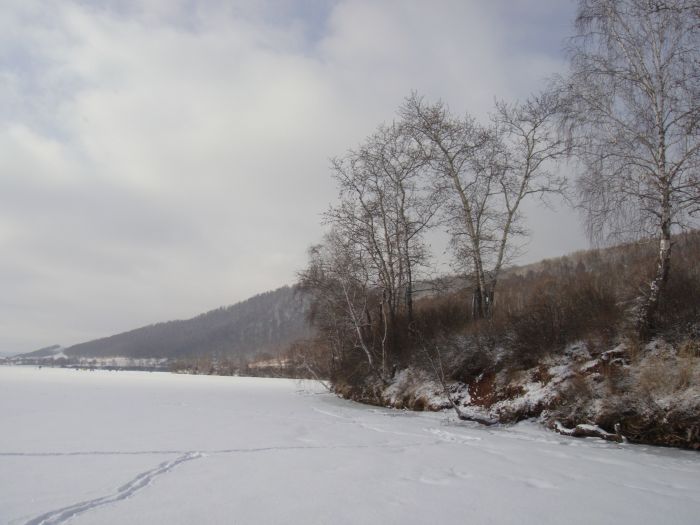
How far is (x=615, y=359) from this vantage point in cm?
923

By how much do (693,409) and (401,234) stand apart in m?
12.1

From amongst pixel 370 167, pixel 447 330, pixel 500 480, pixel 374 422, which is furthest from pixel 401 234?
pixel 500 480

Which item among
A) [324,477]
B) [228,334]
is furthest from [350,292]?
[228,334]

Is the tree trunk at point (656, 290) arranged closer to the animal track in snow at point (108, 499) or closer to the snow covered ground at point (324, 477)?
the snow covered ground at point (324, 477)

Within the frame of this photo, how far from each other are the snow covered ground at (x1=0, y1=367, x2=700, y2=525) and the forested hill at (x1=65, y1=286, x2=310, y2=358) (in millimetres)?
138524

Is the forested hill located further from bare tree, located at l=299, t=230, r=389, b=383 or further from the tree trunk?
the tree trunk

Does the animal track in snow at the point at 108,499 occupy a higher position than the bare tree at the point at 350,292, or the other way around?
the bare tree at the point at 350,292

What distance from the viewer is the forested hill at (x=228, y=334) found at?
516 ft

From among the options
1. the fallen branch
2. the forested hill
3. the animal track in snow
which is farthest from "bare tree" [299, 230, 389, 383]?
the forested hill

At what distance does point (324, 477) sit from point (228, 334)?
172470 millimetres

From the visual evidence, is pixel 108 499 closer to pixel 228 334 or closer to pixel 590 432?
pixel 590 432

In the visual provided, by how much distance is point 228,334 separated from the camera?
6668 inches

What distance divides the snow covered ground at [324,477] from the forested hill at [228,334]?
139 metres

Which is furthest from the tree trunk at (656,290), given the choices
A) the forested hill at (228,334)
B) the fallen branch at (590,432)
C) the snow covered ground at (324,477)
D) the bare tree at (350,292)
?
the forested hill at (228,334)
